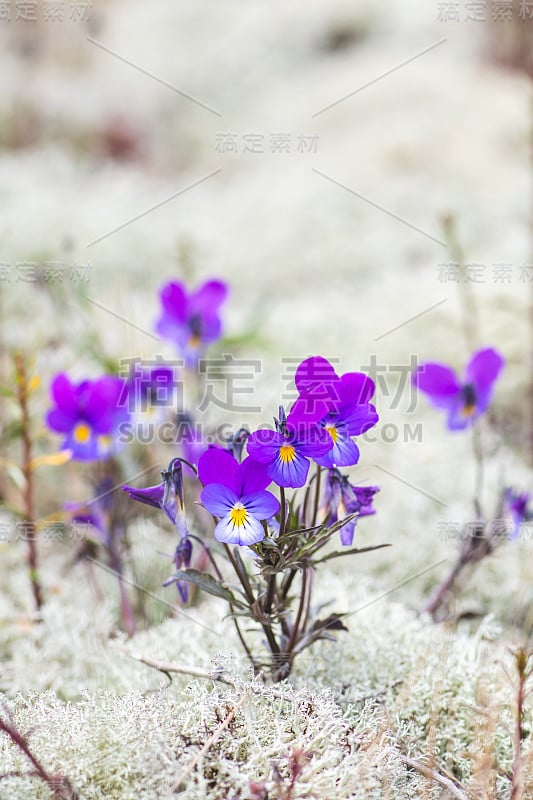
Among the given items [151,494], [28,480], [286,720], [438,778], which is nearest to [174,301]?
[28,480]

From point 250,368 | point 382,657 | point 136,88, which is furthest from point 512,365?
point 136,88

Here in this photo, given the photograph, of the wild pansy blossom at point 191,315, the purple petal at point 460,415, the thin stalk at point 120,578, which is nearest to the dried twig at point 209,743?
the thin stalk at point 120,578

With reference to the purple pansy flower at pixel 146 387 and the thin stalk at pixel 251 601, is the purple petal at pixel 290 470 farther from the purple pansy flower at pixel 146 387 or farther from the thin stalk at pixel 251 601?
the purple pansy flower at pixel 146 387

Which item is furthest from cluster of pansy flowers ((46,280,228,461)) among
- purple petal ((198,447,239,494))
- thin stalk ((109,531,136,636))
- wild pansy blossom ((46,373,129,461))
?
purple petal ((198,447,239,494))

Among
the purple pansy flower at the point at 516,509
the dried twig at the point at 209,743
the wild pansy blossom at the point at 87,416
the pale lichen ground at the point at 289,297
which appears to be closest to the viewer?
the dried twig at the point at 209,743

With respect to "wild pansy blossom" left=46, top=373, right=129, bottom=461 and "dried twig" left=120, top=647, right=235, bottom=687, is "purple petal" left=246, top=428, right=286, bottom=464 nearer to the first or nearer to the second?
"dried twig" left=120, top=647, right=235, bottom=687

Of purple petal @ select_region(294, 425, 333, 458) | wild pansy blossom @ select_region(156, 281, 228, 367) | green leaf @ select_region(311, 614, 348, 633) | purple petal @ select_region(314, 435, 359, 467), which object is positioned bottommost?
green leaf @ select_region(311, 614, 348, 633)
